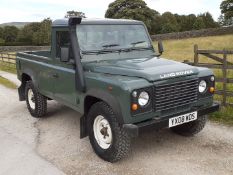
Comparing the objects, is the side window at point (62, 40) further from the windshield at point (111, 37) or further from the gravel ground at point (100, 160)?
Result: the gravel ground at point (100, 160)

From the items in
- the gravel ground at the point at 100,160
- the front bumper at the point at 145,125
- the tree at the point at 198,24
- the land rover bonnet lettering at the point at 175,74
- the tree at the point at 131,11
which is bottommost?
the gravel ground at the point at 100,160

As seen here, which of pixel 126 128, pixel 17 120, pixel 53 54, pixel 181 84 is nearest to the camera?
pixel 126 128

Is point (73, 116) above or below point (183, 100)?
below

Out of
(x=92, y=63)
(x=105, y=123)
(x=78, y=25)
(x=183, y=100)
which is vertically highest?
(x=78, y=25)

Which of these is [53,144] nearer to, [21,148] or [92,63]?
[21,148]

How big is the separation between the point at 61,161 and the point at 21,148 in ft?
3.31

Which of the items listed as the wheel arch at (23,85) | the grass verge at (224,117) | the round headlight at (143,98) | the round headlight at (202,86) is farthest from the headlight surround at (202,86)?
the wheel arch at (23,85)

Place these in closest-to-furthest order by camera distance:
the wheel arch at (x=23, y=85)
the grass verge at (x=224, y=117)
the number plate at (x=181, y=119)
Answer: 1. the number plate at (x=181, y=119)
2. the grass verge at (x=224, y=117)
3. the wheel arch at (x=23, y=85)

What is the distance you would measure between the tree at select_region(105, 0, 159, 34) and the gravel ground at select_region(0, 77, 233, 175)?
58.5m

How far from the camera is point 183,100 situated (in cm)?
507

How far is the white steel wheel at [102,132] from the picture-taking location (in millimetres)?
5062

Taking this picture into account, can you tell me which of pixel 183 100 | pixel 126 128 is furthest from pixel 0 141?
pixel 183 100

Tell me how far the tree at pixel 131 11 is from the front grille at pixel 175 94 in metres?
59.5

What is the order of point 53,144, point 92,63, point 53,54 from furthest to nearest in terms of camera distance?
point 53,54
point 53,144
point 92,63
